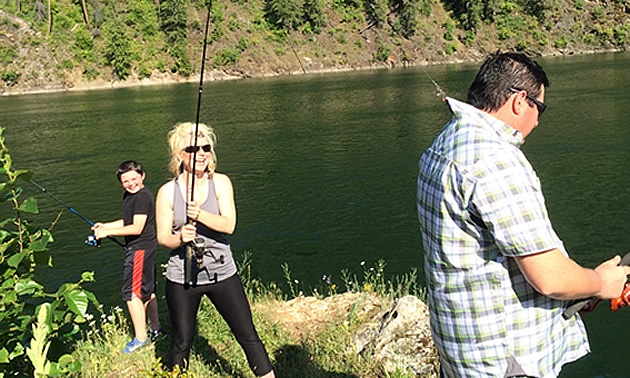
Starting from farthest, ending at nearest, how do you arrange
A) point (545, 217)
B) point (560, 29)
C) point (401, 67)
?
1. point (560, 29)
2. point (401, 67)
3. point (545, 217)

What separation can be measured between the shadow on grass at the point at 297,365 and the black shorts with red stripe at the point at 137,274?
144cm

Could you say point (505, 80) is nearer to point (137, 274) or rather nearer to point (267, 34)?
point (137, 274)

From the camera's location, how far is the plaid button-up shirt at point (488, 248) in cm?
201

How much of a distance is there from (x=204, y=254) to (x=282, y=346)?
6.54 ft

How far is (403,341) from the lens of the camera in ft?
15.6

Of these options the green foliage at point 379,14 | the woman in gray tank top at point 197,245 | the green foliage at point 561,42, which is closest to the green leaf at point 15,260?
the woman in gray tank top at point 197,245

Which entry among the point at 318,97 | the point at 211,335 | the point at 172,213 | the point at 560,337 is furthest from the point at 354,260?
the point at 318,97

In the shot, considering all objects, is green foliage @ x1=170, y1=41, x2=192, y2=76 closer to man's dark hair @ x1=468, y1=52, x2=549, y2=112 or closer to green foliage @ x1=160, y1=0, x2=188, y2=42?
green foliage @ x1=160, y1=0, x2=188, y2=42

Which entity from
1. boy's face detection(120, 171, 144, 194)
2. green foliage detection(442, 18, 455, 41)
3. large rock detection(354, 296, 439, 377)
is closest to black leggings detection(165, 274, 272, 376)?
large rock detection(354, 296, 439, 377)

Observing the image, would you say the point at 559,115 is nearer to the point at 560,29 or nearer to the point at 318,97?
the point at 318,97

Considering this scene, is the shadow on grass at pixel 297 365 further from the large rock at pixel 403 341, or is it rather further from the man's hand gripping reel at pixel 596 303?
the man's hand gripping reel at pixel 596 303

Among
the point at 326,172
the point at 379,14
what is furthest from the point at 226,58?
the point at 326,172

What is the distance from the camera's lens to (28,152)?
82.9 feet

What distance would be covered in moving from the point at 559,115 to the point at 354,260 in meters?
19.2
